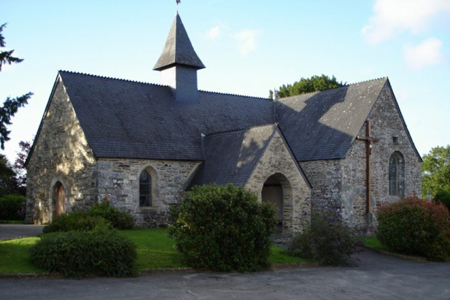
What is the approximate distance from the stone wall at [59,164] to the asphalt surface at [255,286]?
1023 centimetres

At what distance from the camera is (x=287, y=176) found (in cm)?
2212

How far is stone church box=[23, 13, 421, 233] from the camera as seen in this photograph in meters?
Result: 22.3

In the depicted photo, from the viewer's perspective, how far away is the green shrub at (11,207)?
2870 centimetres

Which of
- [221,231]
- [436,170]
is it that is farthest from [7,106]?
[436,170]

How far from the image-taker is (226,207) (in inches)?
587

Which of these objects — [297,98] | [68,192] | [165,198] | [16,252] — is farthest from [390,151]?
[16,252]

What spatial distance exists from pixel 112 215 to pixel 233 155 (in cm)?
575

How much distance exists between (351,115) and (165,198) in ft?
33.5

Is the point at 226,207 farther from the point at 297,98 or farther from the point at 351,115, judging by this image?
the point at 297,98

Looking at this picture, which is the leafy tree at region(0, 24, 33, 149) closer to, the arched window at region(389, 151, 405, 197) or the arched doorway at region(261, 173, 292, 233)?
the arched doorway at region(261, 173, 292, 233)

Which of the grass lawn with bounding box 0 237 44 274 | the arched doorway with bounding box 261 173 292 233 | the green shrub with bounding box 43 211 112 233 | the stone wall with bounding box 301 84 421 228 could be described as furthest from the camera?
the stone wall with bounding box 301 84 421 228

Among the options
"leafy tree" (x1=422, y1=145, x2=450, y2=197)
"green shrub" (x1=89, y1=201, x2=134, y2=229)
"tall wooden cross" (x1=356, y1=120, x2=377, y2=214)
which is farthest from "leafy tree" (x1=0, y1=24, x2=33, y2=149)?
"leafy tree" (x1=422, y1=145, x2=450, y2=197)

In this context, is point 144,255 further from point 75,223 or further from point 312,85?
point 312,85

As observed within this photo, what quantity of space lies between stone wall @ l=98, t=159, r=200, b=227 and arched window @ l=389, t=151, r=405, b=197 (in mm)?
10362
